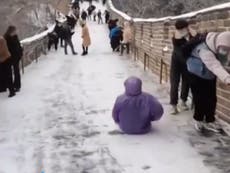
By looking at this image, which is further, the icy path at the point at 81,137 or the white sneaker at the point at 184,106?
the white sneaker at the point at 184,106

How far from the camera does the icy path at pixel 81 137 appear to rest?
623 centimetres

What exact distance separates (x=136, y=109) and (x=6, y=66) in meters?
4.71

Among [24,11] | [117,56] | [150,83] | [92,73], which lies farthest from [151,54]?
[24,11]

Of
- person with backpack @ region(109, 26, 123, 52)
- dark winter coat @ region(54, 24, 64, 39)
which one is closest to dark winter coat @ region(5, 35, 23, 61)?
person with backpack @ region(109, 26, 123, 52)

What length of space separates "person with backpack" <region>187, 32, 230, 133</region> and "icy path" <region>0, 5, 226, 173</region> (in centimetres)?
43

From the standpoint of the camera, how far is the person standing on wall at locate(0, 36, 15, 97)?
1113 centimetres

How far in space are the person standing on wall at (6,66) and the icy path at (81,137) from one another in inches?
10.7

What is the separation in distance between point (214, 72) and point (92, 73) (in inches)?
356

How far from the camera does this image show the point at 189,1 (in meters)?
40.9

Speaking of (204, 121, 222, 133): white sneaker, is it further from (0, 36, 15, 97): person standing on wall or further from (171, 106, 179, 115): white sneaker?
(0, 36, 15, 97): person standing on wall

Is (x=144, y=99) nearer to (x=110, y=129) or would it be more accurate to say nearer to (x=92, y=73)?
(x=110, y=129)

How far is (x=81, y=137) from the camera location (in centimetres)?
756

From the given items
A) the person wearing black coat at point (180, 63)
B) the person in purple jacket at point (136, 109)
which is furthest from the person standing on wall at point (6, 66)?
the person in purple jacket at point (136, 109)

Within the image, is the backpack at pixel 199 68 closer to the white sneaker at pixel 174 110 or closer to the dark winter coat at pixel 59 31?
the white sneaker at pixel 174 110
